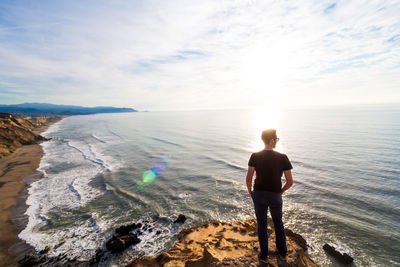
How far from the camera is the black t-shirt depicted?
15.9 feet

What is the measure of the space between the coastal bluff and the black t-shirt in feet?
9.36

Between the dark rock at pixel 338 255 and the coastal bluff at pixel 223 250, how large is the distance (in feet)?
3.98

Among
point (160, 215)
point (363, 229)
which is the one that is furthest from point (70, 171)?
point (363, 229)

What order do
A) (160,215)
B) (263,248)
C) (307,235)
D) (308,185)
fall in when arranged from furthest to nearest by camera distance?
(308,185), (160,215), (307,235), (263,248)

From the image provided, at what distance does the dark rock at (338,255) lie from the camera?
941 centimetres

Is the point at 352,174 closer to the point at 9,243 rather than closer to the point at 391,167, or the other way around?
the point at 391,167

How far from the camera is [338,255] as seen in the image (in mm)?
9672

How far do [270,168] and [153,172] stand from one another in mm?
21274

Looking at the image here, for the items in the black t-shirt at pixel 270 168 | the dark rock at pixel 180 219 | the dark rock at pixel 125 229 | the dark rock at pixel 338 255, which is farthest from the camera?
the dark rock at pixel 180 219

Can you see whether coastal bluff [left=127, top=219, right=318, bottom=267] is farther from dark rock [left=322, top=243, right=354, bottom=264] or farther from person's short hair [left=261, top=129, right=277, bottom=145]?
person's short hair [left=261, top=129, right=277, bottom=145]

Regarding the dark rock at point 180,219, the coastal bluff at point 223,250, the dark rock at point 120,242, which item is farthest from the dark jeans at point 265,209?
the dark rock at point 180,219

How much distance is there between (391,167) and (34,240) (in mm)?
33868

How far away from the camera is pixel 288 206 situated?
15.1 meters

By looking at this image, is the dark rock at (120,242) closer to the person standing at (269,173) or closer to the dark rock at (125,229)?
the dark rock at (125,229)
